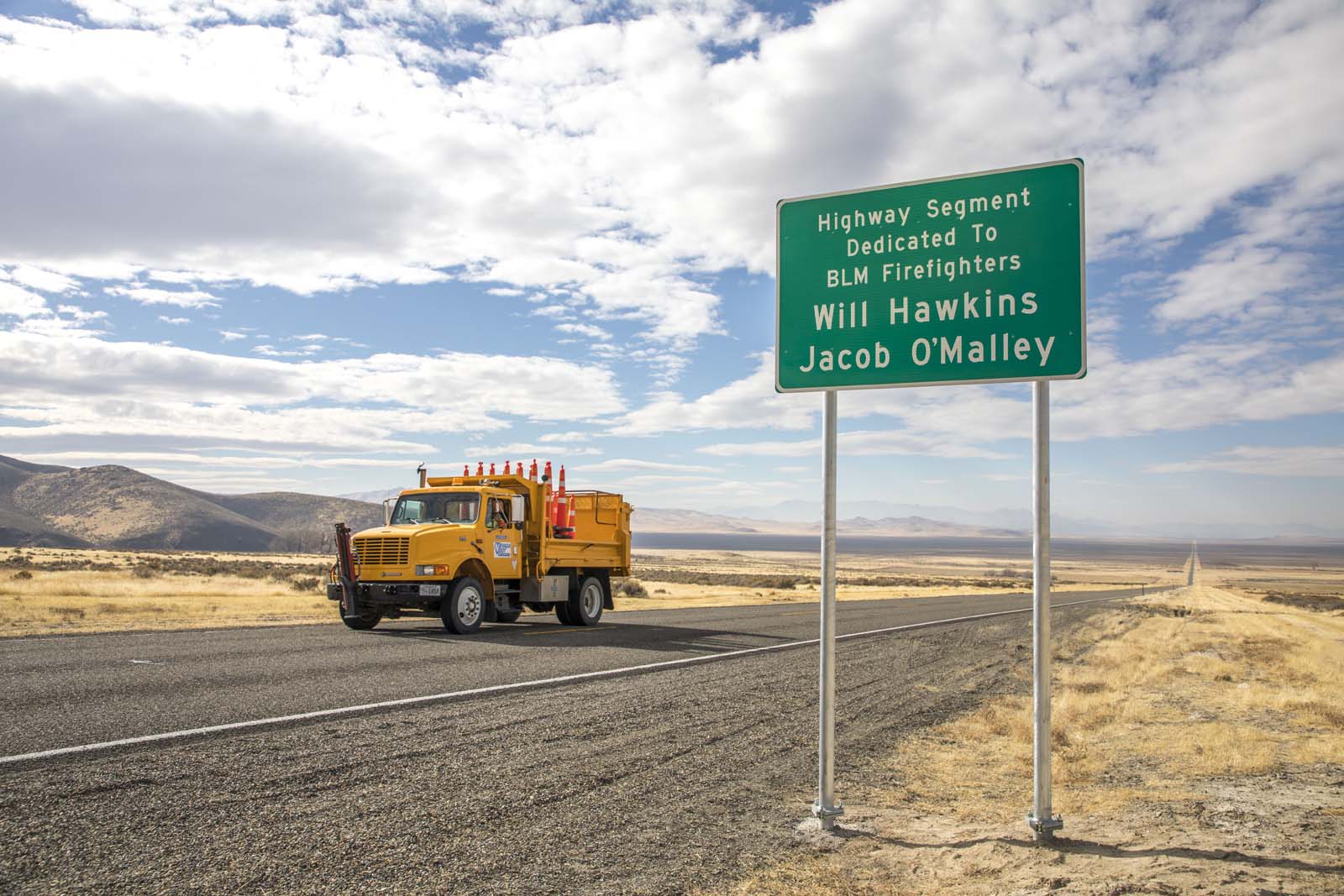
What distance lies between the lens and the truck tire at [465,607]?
16.5 m

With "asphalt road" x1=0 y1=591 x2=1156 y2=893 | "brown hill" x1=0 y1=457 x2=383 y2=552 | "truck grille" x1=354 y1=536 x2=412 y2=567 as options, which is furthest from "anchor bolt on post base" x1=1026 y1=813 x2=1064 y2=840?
"brown hill" x1=0 y1=457 x2=383 y2=552

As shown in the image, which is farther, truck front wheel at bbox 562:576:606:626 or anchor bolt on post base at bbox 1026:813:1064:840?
truck front wheel at bbox 562:576:606:626

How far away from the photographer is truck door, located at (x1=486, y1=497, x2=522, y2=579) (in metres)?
17.6

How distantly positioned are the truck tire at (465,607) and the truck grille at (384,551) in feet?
3.53

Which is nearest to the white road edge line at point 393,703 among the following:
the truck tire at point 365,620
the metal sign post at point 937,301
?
the metal sign post at point 937,301

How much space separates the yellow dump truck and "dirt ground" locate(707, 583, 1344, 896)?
33.0ft

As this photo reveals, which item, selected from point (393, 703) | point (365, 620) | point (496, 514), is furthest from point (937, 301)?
point (365, 620)

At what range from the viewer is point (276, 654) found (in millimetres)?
A: 12383

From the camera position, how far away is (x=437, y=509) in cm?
1756

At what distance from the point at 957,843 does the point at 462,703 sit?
5370mm

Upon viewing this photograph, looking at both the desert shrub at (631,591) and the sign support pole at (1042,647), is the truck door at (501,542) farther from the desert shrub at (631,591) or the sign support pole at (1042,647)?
the desert shrub at (631,591)

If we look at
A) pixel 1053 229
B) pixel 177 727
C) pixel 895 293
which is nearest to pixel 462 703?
pixel 177 727

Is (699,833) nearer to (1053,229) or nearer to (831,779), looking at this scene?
(831,779)

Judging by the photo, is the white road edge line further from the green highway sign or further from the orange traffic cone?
the orange traffic cone
